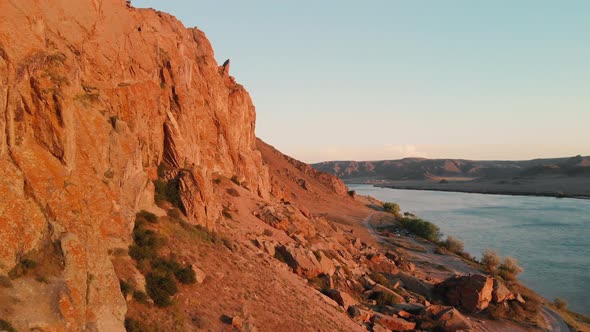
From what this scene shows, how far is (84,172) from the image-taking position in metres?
12.1

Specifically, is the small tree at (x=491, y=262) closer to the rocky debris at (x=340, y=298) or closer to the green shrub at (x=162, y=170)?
the rocky debris at (x=340, y=298)

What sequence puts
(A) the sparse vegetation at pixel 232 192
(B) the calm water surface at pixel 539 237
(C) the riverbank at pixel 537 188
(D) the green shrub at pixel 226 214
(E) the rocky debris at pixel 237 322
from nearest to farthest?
(E) the rocky debris at pixel 237 322 → (D) the green shrub at pixel 226 214 → (A) the sparse vegetation at pixel 232 192 → (B) the calm water surface at pixel 539 237 → (C) the riverbank at pixel 537 188

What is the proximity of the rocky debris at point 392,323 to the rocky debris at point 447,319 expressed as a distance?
185cm

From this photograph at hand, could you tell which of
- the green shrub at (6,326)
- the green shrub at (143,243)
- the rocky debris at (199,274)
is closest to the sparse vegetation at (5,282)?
the green shrub at (6,326)

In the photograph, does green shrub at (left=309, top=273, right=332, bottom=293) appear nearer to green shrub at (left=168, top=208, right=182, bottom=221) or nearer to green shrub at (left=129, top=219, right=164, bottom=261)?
green shrub at (left=168, top=208, right=182, bottom=221)

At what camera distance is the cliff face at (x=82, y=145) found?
31.9ft

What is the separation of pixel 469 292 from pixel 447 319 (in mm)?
5953

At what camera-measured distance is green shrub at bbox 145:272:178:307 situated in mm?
12961

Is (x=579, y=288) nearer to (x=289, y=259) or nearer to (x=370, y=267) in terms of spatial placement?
(x=370, y=267)

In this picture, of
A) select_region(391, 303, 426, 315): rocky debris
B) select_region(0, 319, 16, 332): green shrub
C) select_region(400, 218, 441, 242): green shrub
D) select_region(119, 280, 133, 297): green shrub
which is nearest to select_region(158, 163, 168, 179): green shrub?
select_region(119, 280, 133, 297): green shrub

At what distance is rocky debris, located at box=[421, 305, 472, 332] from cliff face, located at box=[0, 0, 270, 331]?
1293 cm

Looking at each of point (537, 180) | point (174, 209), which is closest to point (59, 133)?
point (174, 209)

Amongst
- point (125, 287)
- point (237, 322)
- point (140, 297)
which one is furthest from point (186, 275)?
point (125, 287)

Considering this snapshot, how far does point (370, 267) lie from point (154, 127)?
20153 millimetres
